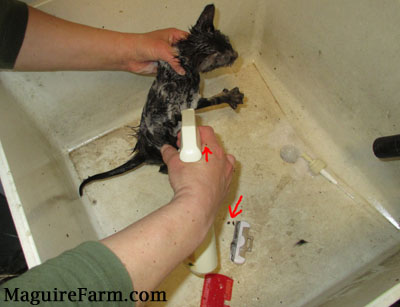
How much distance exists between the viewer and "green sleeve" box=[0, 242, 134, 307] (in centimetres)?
54

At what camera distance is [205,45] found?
51.6 inches

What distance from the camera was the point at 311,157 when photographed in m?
1.56

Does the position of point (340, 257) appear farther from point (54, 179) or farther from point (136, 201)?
point (54, 179)

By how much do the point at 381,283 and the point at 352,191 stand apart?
2.31 feet

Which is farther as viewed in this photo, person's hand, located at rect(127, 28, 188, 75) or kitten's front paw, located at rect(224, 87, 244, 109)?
kitten's front paw, located at rect(224, 87, 244, 109)

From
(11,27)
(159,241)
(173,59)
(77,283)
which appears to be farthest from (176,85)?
(77,283)

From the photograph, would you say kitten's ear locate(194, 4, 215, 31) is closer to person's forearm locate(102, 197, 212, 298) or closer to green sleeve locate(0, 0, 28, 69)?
green sleeve locate(0, 0, 28, 69)

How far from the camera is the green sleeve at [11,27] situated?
970mm

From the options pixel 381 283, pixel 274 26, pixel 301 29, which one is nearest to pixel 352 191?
pixel 381 283

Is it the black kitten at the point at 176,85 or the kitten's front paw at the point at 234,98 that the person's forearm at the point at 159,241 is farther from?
the kitten's front paw at the point at 234,98

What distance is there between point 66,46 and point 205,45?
57cm

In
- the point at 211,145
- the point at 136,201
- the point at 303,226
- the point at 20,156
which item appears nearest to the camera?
the point at 211,145

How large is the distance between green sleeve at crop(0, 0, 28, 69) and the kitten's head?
23.1 inches

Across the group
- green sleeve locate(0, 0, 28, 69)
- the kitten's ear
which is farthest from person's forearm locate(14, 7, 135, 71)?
the kitten's ear
